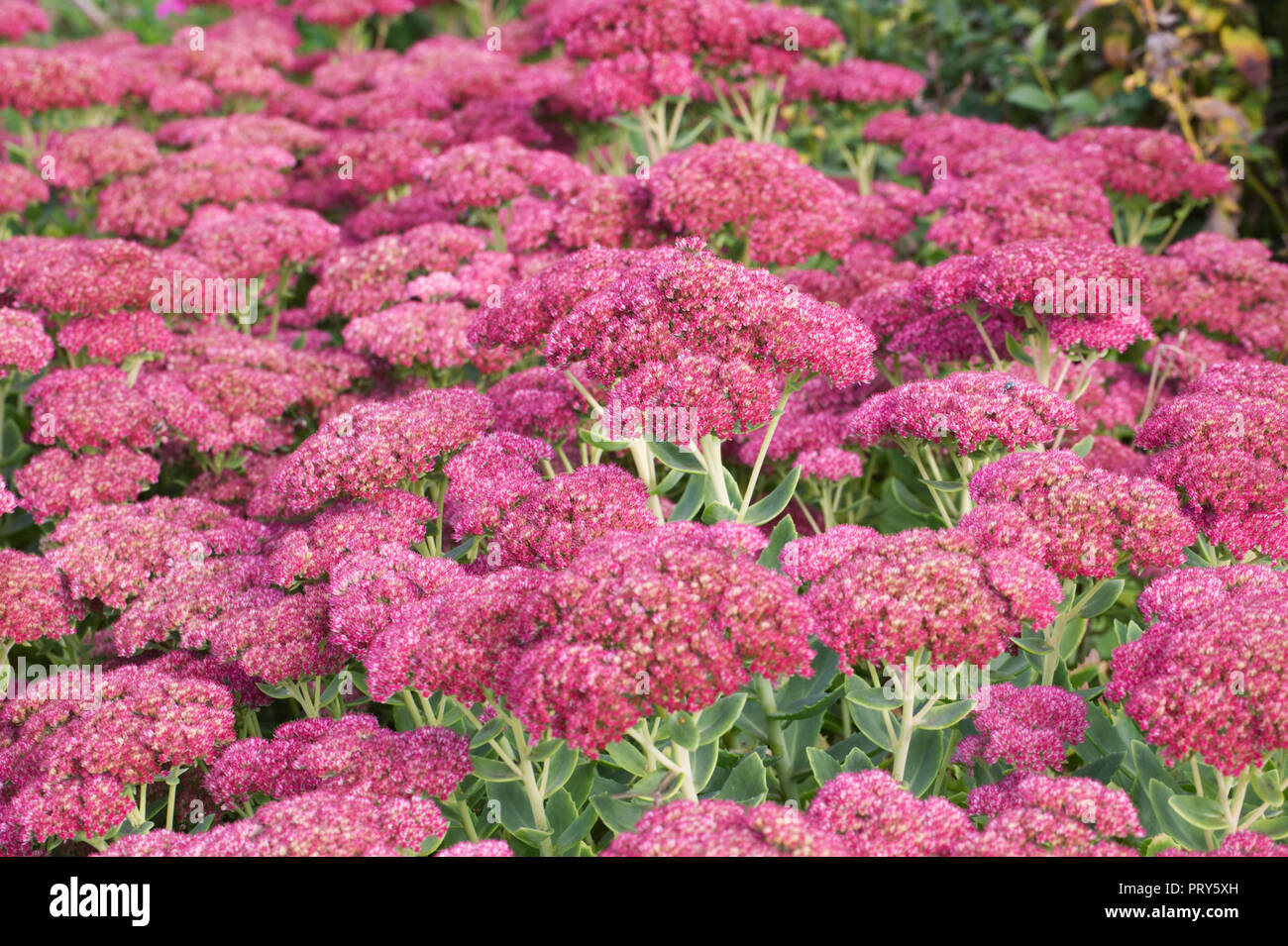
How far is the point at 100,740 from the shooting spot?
402cm

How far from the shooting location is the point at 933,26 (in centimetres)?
1149

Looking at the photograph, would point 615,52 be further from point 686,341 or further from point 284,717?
point 284,717

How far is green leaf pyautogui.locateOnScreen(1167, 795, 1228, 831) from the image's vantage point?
358cm

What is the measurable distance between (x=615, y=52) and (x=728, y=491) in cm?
377

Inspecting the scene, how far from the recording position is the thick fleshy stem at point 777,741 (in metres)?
4.33

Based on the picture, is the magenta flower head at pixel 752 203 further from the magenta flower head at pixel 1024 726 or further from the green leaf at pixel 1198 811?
the green leaf at pixel 1198 811

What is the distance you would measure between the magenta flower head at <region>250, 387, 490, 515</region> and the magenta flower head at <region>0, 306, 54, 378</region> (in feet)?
5.58

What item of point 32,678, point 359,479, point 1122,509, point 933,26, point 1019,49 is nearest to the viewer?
point 1122,509

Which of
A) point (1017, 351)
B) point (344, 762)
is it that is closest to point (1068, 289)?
point (1017, 351)

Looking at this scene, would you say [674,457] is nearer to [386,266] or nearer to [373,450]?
[373,450]

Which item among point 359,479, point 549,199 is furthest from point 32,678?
point 549,199

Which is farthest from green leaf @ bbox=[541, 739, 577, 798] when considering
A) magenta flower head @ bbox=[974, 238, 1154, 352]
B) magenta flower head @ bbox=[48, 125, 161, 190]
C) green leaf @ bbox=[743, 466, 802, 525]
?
magenta flower head @ bbox=[48, 125, 161, 190]

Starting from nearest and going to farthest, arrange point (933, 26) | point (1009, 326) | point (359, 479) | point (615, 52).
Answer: point (359, 479) → point (1009, 326) → point (615, 52) → point (933, 26)

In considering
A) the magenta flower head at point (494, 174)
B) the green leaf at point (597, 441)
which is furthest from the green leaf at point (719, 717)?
the magenta flower head at point (494, 174)
